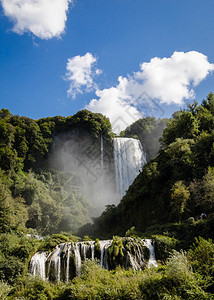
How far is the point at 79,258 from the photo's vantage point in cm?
1169

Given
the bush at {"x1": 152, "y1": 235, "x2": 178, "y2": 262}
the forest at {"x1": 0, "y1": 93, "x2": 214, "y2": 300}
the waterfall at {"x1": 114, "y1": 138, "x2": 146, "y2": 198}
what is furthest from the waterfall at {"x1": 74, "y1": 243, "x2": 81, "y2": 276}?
the waterfall at {"x1": 114, "y1": 138, "x2": 146, "y2": 198}

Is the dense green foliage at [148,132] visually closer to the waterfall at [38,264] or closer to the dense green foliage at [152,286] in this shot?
the waterfall at [38,264]

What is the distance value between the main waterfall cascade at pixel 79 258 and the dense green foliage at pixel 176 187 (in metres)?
4.78

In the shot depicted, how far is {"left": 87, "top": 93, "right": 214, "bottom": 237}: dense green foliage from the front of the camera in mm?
14922

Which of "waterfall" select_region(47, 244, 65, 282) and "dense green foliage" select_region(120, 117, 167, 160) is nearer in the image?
"waterfall" select_region(47, 244, 65, 282)

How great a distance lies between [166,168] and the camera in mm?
21500

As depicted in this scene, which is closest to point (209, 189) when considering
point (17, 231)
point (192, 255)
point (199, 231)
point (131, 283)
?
point (199, 231)

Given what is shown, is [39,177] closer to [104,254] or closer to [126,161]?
[126,161]

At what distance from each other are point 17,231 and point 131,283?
19225 mm

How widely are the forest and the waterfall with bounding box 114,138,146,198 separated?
2.05 m

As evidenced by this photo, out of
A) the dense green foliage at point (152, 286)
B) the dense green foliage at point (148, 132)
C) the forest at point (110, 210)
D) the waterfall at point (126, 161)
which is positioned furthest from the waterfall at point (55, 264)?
the dense green foliage at point (148, 132)

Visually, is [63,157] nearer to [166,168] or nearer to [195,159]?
[166,168]

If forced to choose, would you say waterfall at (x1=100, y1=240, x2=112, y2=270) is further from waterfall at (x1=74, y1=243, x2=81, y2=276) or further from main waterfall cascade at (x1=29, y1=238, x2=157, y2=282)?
waterfall at (x1=74, y1=243, x2=81, y2=276)

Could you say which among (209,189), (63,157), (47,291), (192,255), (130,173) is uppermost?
(63,157)
